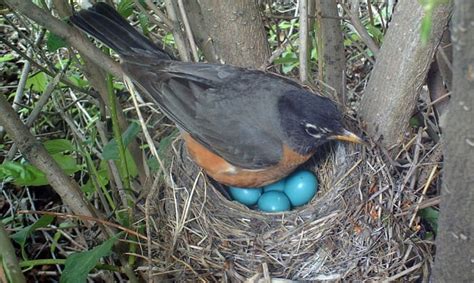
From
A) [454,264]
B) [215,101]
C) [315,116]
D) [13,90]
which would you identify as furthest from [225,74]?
[13,90]

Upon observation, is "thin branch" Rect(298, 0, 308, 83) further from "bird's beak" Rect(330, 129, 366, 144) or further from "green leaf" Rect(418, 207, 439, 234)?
"green leaf" Rect(418, 207, 439, 234)

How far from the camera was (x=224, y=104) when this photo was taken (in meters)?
2.88

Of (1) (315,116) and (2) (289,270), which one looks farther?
(1) (315,116)

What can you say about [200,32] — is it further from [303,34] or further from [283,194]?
[283,194]

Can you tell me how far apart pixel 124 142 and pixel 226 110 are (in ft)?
1.57

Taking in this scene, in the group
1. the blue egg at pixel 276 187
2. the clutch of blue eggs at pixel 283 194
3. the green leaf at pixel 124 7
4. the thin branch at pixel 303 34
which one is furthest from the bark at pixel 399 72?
the green leaf at pixel 124 7

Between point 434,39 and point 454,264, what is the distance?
0.96m

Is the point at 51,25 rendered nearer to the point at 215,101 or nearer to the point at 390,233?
the point at 215,101

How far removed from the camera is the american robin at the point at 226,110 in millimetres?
2779

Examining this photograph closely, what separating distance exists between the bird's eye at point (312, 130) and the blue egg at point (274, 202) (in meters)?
0.31

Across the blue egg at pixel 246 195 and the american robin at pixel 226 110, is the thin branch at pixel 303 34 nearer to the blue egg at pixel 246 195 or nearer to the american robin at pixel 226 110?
the american robin at pixel 226 110

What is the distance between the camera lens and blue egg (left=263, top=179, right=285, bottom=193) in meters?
2.96

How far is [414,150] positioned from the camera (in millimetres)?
2600

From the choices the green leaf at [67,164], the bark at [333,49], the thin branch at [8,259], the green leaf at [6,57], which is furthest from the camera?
the green leaf at [6,57]
